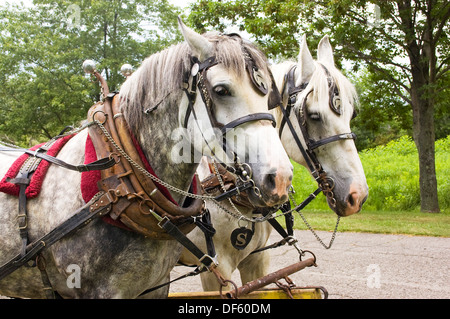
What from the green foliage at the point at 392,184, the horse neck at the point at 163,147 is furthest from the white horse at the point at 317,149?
the green foliage at the point at 392,184

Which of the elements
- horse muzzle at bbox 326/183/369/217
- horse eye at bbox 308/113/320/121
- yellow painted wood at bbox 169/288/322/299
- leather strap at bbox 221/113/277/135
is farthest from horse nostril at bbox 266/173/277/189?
horse eye at bbox 308/113/320/121

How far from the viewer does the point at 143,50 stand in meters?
14.3

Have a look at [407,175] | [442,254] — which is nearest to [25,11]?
[407,175]

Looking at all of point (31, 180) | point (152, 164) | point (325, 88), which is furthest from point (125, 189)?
point (325, 88)

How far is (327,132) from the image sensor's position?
8.84ft

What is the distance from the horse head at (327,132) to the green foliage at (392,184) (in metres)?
9.02

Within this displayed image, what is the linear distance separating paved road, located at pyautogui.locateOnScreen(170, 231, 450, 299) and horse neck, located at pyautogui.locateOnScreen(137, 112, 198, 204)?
295cm

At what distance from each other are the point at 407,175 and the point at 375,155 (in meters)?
5.81

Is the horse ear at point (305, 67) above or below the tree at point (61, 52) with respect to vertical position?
below

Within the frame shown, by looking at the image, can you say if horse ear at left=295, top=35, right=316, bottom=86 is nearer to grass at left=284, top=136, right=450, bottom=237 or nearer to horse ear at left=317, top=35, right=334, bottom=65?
horse ear at left=317, top=35, right=334, bottom=65

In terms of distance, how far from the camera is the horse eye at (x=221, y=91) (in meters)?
1.78

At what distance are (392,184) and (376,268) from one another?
758 cm

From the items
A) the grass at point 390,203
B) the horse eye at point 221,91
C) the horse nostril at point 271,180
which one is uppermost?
the horse eye at point 221,91

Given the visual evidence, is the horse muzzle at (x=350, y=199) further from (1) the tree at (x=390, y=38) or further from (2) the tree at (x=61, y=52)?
(2) the tree at (x=61, y=52)
